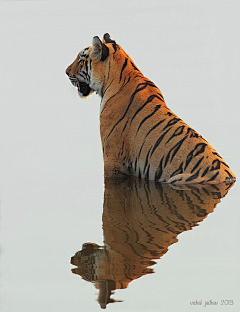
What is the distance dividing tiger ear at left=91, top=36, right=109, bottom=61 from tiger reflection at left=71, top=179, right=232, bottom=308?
1.67 metres

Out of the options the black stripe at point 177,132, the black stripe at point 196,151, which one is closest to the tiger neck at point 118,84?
the black stripe at point 177,132

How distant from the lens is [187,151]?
793 centimetres

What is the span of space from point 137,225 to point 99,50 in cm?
292

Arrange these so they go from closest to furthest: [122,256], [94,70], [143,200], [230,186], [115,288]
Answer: [115,288] < [122,256] < [143,200] < [230,186] < [94,70]

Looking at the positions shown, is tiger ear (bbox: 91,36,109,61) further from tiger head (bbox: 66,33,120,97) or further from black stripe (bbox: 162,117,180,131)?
black stripe (bbox: 162,117,180,131)

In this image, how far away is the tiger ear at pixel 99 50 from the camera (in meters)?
8.50

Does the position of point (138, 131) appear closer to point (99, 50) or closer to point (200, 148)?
point (200, 148)

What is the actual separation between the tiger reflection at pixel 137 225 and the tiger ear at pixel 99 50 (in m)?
1.67

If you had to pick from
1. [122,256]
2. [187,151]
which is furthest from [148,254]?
[187,151]

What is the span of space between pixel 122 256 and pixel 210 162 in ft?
8.69

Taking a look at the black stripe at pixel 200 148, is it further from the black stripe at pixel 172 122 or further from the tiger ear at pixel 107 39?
the tiger ear at pixel 107 39

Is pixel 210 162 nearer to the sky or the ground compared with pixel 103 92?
nearer to the ground

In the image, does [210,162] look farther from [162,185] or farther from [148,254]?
[148,254]

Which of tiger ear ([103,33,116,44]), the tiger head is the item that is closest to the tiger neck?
the tiger head
